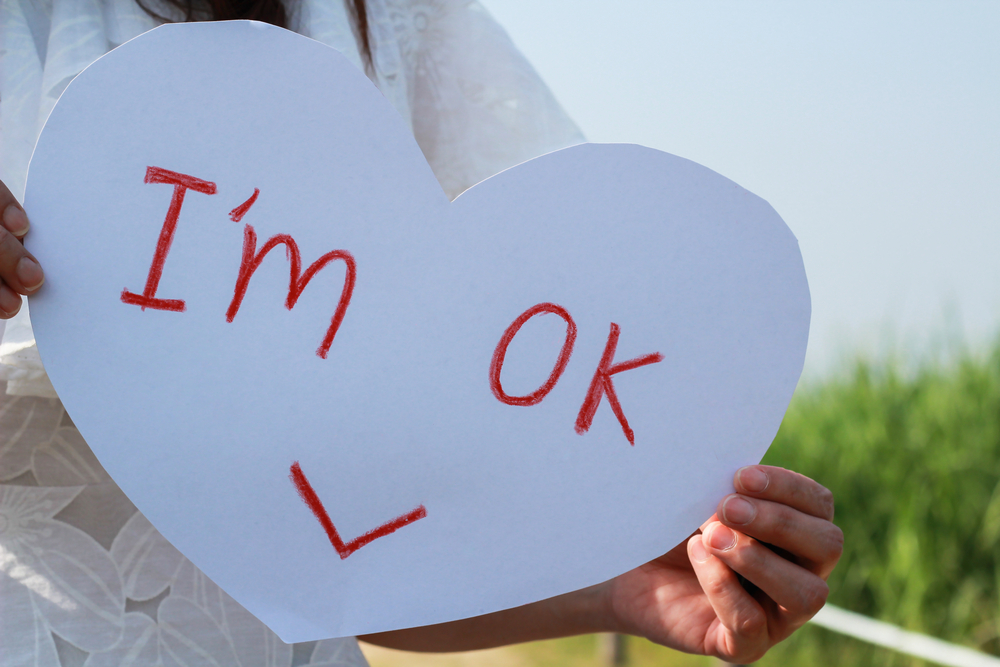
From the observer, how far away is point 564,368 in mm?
544

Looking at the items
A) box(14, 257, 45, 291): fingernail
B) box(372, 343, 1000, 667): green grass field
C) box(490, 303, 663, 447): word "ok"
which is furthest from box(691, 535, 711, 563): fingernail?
box(372, 343, 1000, 667): green grass field

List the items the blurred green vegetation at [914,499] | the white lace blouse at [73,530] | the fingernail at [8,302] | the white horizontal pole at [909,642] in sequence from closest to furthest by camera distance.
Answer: the fingernail at [8,302]
the white lace blouse at [73,530]
the white horizontal pole at [909,642]
the blurred green vegetation at [914,499]

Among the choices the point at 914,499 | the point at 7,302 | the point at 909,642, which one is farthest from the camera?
the point at 914,499

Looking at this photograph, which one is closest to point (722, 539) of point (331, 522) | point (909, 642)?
point (331, 522)

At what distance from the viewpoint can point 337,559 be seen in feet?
1.78

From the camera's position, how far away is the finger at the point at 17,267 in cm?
48

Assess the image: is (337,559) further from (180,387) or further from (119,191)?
(119,191)

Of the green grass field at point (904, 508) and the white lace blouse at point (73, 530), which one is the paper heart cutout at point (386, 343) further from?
the green grass field at point (904, 508)

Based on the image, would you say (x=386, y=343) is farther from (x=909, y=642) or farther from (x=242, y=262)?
(x=909, y=642)

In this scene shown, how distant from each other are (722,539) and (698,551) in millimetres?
46

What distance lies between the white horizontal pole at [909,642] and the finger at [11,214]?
161 cm

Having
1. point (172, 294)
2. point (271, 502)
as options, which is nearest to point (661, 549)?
point (271, 502)

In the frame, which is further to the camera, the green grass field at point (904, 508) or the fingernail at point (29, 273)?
the green grass field at point (904, 508)

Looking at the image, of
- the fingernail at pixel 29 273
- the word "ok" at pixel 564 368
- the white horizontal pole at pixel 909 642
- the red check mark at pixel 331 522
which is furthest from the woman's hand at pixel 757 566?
the white horizontal pole at pixel 909 642
